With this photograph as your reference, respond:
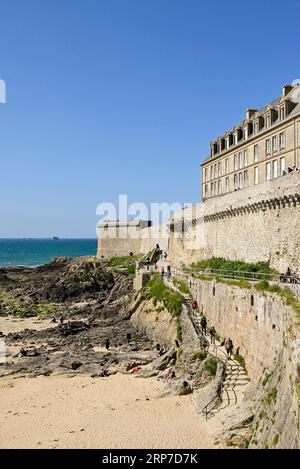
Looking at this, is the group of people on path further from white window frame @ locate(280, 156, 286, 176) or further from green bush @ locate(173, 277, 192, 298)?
white window frame @ locate(280, 156, 286, 176)

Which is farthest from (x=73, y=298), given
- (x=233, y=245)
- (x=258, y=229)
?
(x=258, y=229)

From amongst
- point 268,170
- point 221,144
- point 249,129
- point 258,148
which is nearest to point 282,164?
point 268,170

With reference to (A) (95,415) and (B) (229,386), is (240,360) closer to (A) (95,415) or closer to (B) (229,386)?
(B) (229,386)

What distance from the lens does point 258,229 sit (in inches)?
947

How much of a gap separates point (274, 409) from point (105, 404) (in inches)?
324

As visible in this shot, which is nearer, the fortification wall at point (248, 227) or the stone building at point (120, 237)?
the fortification wall at point (248, 227)

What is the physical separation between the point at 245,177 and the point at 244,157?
151cm

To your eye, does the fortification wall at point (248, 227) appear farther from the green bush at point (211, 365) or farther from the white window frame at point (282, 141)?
the green bush at point (211, 365)

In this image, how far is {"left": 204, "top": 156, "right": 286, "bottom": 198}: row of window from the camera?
2770 cm

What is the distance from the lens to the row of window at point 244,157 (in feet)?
90.8

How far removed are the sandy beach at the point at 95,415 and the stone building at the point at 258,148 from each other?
1459 cm

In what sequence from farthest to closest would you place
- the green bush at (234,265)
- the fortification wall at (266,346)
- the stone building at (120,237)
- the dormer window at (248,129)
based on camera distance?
the stone building at (120,237) → the dormer window at (248,129) → the green bush at (234,265) → the fortification wall at (266,346)

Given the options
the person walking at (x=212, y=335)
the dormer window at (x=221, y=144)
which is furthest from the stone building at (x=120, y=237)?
the person walking at (x=212, y=335)

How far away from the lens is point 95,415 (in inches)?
650
